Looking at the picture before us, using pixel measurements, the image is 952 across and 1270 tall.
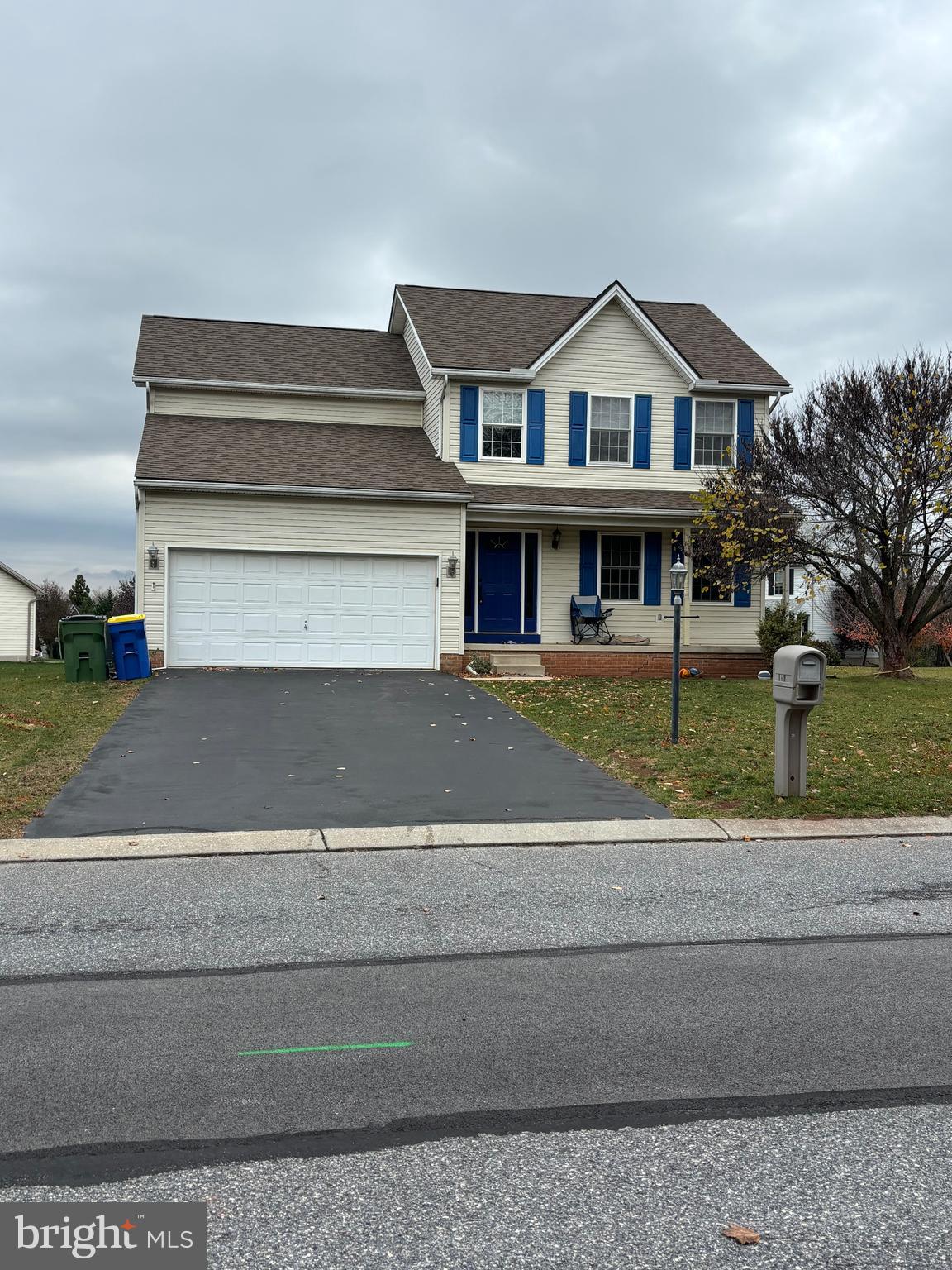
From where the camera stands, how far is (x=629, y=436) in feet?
78.1

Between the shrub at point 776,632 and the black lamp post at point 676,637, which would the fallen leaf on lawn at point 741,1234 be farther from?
the shrub at point 776,632

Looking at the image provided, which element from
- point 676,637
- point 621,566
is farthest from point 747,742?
point 621,566

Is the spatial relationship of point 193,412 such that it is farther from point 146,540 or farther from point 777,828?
point 777,828

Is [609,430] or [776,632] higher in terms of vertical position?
[609,430]

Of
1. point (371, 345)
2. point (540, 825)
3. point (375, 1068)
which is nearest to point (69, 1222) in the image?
point (375, 1068)

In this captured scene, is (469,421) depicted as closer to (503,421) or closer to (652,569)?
(503,421)

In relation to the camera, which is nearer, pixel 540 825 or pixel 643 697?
pixel 540 825

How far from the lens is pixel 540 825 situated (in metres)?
8.75

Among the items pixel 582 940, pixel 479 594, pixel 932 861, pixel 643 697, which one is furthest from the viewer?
pixel 479 594

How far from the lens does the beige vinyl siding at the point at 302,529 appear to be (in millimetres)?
20188

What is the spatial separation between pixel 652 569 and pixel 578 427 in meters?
3.60

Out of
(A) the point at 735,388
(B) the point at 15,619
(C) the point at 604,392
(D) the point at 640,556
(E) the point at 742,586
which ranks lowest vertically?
(B) the point at 15,619

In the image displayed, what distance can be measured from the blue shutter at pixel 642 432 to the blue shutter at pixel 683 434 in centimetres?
63

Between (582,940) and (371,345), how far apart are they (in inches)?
911
